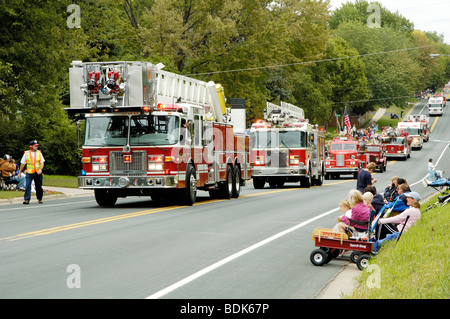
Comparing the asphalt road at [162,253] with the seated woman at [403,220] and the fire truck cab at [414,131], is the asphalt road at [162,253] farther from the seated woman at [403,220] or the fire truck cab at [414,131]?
the fire truck cab at [414,131]

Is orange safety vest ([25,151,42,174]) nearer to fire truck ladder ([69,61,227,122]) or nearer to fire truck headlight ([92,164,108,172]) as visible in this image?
fire truck headlight ([92,164,108,172])

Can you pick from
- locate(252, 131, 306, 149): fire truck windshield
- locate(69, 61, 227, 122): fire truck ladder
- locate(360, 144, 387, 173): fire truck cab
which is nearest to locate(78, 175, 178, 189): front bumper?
locate(69, 61, 227, 122): fire truck ladder

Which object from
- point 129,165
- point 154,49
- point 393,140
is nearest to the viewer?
point 129,165

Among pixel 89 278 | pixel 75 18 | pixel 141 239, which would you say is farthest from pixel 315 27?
pixel 89 278

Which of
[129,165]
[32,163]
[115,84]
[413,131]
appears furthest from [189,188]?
[413,131]

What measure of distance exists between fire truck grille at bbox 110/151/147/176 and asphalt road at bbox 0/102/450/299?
112 centimetres

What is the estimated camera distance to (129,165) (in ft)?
65.7

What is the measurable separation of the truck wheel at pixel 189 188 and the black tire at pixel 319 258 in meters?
10.2

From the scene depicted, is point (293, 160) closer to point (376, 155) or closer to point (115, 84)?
Answer: point (115, 84)

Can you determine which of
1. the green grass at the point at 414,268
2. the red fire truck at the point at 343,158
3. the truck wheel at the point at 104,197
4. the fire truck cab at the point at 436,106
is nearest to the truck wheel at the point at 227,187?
the truck wheel at the point at 104,197

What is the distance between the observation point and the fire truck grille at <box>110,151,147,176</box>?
785 inches

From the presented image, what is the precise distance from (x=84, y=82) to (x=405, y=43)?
5244 inches

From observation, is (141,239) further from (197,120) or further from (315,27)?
(315,27)

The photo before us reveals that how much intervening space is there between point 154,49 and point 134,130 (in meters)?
32.5
